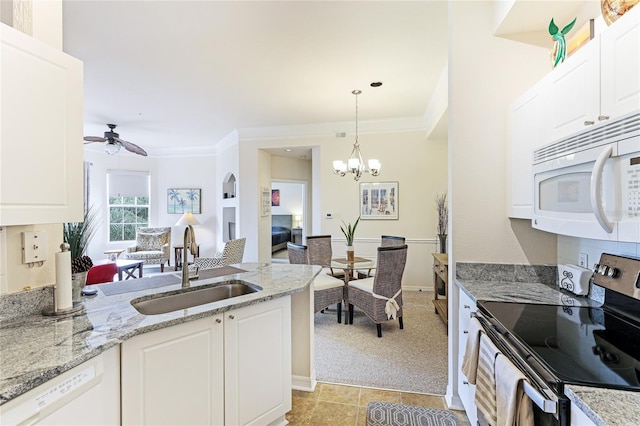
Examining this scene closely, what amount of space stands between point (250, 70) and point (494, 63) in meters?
2.51

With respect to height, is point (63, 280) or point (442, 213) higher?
point (442, 213)

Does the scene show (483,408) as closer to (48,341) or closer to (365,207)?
(48,341)

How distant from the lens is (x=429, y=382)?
2.51 metres

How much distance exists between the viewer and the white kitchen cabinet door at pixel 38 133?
1138 millimetres

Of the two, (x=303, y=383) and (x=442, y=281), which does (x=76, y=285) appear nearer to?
(x=303, y=383)

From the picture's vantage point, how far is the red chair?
3.63 m

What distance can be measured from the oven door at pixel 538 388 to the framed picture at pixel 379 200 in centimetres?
417

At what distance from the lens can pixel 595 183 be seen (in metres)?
1.18

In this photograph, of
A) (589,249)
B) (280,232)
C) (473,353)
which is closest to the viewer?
(473,353)

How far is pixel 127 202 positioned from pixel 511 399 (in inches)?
331

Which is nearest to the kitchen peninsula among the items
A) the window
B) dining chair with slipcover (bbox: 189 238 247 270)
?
dining chair with slipcover (bbox: 189 238 247 270)

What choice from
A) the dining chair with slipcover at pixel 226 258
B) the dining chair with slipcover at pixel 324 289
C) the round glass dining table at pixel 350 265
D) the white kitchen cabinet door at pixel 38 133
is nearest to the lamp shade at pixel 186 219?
the dining chair with slipcover at pixel 226 258

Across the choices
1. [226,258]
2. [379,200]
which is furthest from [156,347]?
[379,200]

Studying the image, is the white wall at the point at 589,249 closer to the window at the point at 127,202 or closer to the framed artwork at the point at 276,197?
the window at the point at 127,202
